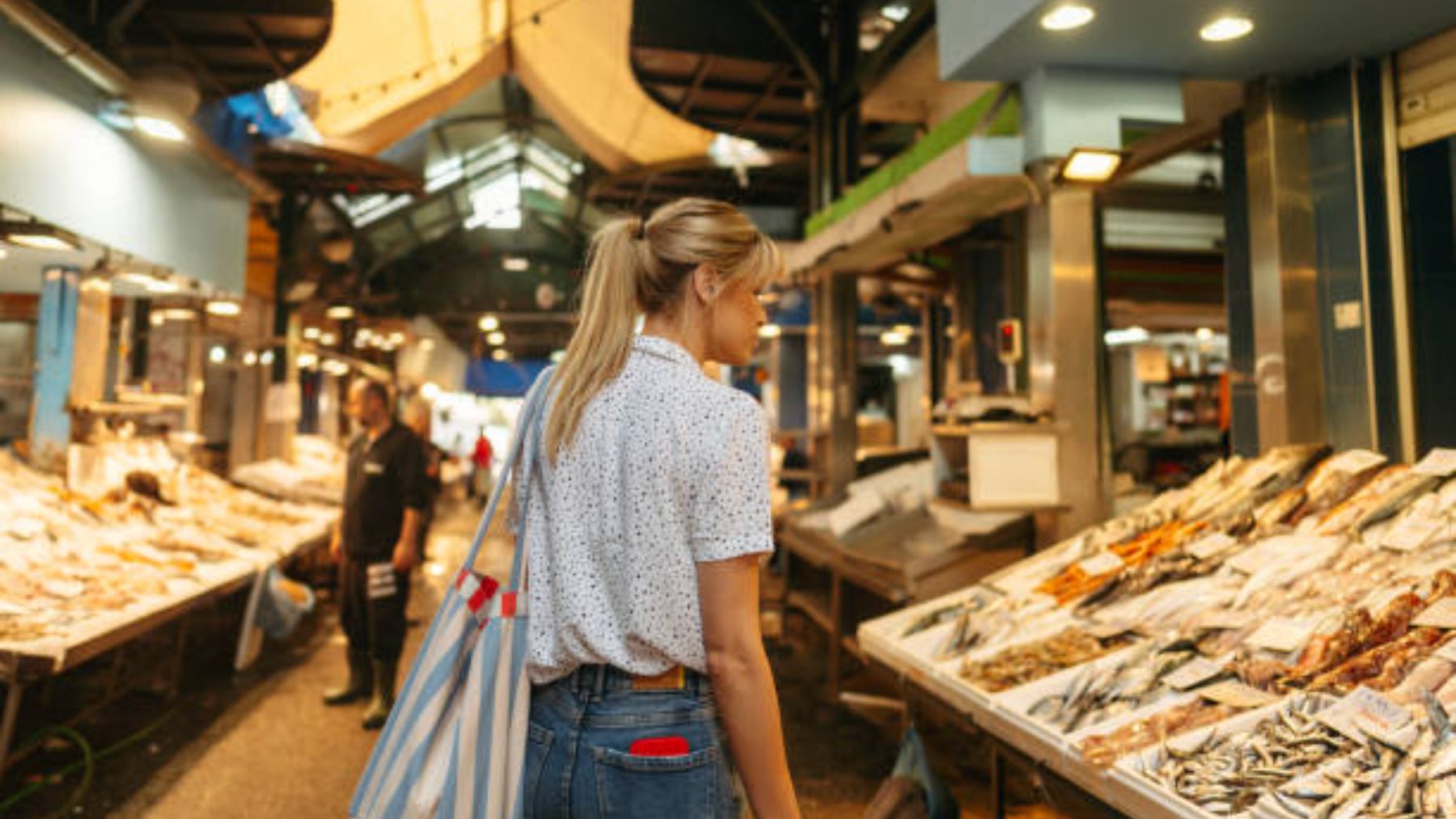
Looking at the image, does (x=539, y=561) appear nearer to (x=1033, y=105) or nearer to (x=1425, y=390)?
(x=1033, y=105)

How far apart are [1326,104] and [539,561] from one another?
14.6 ft

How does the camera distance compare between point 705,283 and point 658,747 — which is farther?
point 705,283

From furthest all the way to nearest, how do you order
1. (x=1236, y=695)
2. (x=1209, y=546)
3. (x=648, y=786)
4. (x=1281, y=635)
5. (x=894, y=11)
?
(x=894, y=11) < (x=1209, y=546) < (x=1281, y=635) < (x=1236, y=695) < (x=648, y=786)

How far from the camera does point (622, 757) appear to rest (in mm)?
1197

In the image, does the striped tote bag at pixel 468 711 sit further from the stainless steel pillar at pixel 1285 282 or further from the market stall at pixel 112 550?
the stainless steel pillar at pixel 1285 282

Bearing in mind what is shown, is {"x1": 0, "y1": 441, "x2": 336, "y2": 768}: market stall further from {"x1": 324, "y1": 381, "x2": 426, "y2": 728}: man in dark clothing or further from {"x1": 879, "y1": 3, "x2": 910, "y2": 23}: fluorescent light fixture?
{"x1": 879, "y1": 3, "x2": 910, "y2": 23}: fluorescent light fixture

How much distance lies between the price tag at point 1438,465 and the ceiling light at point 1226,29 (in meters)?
1.80

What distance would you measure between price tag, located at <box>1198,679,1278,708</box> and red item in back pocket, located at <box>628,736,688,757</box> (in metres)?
1.67

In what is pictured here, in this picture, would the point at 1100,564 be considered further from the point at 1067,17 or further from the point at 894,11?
the point at 894,11

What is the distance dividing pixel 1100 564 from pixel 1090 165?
5.95 feet

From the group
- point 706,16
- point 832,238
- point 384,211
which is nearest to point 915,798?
point 832,238

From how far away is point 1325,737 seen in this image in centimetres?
189

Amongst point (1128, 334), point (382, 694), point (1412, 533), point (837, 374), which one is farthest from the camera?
point (1128, 334)

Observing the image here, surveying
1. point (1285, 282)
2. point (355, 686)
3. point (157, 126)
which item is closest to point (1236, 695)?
point (1285, 282)
